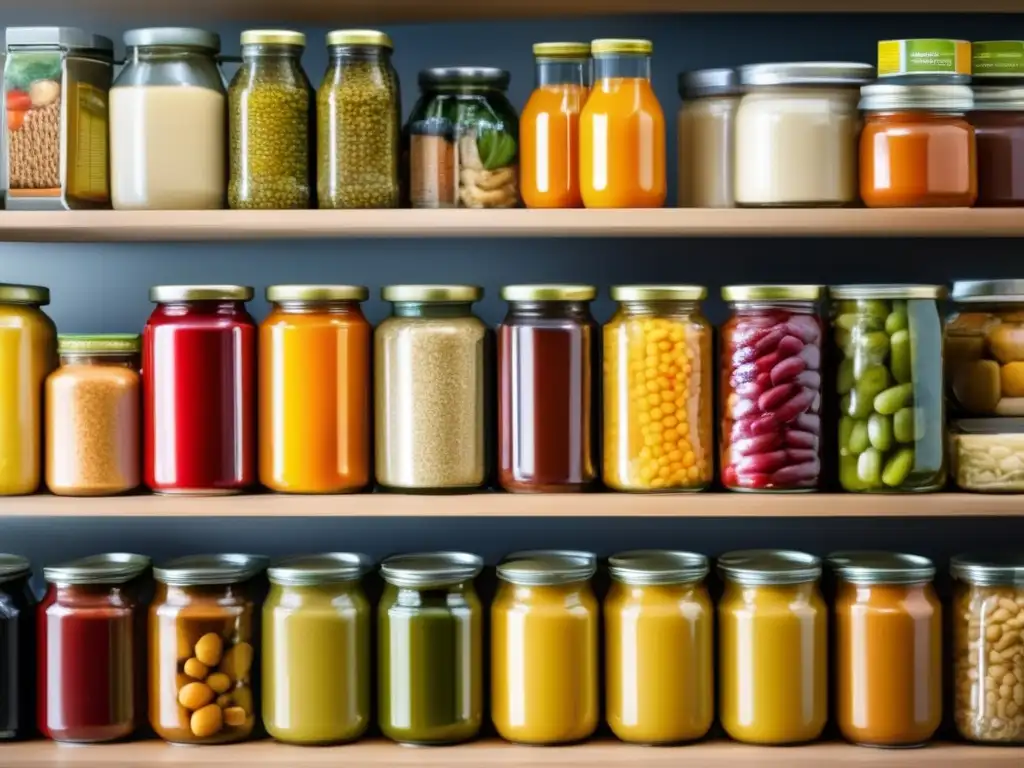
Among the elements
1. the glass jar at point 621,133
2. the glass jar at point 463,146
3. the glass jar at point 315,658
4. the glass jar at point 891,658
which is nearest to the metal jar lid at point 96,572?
the glass jar at point 315,658

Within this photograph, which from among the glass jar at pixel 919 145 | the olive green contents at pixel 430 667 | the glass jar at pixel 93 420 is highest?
the glass jar at pixel 919 145

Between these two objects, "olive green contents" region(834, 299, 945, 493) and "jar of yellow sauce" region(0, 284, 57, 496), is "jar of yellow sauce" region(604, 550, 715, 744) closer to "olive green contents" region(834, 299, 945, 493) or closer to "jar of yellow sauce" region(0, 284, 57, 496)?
"olive green contents" region(834, 299, 945, 493)

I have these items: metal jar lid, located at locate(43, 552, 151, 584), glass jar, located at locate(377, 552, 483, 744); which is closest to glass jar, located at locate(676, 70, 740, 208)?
glass jar, located at locate(377, 552, 483, 744)

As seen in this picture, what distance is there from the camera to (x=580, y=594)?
59.6 inches

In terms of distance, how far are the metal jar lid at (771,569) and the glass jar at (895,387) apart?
105 mm

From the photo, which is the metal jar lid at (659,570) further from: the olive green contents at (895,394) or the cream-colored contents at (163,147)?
the cream-colored contents at (163,147)

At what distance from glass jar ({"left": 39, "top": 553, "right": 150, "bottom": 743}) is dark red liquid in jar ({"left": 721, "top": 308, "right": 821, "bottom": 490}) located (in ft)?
2.25

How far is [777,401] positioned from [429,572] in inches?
16.3

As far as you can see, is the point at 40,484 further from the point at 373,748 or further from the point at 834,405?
the point at 834,405

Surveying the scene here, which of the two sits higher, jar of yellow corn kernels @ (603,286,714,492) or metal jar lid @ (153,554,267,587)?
jar of yellow corn kernels @ (603,286,714,492)

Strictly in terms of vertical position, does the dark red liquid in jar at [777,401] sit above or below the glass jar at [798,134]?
below

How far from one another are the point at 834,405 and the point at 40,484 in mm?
883

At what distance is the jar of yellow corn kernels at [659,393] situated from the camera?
1.49 meters

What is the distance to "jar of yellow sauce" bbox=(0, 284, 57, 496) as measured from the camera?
1.51m
